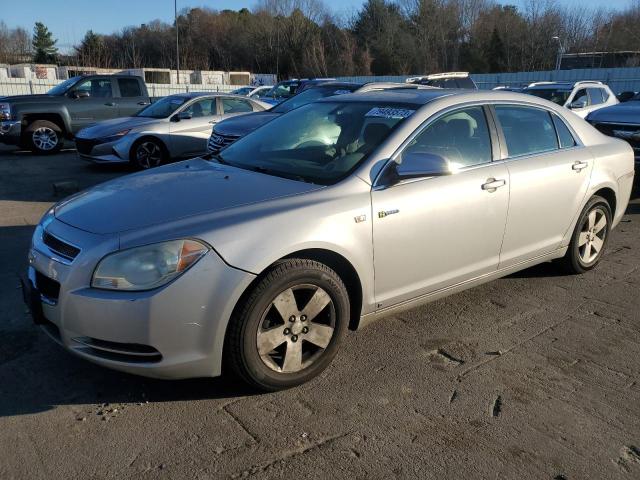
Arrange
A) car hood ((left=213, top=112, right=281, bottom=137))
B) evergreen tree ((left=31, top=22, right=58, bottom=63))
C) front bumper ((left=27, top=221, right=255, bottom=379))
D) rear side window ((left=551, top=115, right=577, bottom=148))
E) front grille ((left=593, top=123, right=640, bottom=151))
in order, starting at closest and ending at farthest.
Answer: front bumper ((left=27, top=221, right=255, bottom=379))
rear side window ((left=551, top=115, right=577, bottom=148))
front grille ((left=593, top=123, right=640, bottom=151))
car hood ((left=213, top=112, right=281, bottom=137))
evergreen tree ((left=31, top=22, right=58, bottom=63))

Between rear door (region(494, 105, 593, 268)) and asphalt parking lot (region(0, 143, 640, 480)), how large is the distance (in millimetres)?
561

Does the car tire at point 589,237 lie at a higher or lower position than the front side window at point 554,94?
lower

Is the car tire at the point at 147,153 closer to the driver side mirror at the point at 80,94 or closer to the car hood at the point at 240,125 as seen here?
the car hood at the point at 240,125

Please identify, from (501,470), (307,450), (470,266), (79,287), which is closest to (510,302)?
(470,266)

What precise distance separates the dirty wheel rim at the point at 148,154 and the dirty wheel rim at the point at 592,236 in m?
7.75

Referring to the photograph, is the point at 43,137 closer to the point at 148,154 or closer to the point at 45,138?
the point at 45,138

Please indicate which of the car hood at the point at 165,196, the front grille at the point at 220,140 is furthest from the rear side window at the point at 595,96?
the car hood at the point at 165,196

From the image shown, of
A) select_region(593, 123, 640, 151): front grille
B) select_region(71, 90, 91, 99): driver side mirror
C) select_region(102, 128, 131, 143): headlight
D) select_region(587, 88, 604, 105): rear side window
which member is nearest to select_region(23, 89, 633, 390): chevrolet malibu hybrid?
select_region(593, 123, 640, 151): front grille

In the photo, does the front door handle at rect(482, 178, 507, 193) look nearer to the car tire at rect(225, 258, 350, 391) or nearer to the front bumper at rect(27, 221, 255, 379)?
the car tire at rect(225, 258, 350, 391)

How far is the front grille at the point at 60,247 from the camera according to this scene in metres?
2.81

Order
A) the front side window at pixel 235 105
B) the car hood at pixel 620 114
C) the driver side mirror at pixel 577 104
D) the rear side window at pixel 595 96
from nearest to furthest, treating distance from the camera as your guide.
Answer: the car hood at pixel 620 114
the front side window at pixel 235 105
the driver side mirror at pixel 577 104
the rear side window at pixel 595 96

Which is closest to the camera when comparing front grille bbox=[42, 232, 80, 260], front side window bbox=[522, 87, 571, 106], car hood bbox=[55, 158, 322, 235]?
front grille bbox=[42, 232, 80, 260]

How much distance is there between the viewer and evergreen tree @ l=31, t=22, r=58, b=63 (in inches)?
3314

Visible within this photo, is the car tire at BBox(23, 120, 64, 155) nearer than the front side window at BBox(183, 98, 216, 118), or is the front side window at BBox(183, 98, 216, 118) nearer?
the front side window at BBox(183, 98, 216, 118)
